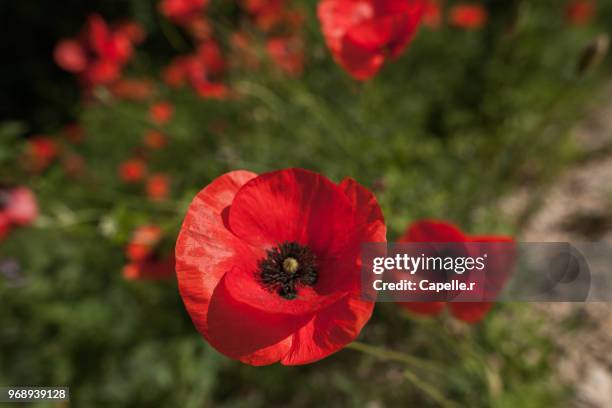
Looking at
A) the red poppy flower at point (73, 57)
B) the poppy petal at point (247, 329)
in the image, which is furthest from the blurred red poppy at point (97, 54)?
the poppy petal at point (247, 329)

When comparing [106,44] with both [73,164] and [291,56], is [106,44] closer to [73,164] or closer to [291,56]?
[73,164]

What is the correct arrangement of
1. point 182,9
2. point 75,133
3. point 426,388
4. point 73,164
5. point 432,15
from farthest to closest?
point 75,133 → point 73,164 → point 432,15 → point 182,9 → point 426,388

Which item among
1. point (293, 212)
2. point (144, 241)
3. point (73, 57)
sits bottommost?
point (293, 212)

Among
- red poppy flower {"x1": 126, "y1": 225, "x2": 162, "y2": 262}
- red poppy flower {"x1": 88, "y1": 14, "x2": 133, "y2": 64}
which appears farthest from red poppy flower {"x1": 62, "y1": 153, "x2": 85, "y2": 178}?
red poppy flower {"x1": 126, "y1": 225, "x2": 162, "y2": 262}

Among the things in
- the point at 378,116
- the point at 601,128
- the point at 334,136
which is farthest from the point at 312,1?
the point at 601,128

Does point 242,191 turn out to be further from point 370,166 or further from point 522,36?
point 522,36

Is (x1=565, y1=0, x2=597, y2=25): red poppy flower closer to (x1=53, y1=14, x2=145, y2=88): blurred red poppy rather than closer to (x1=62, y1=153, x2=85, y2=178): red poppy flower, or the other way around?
(x1=53, y1=14, x2=145, y2=88): blurred red poppy

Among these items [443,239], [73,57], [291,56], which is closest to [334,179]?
[443,239]
